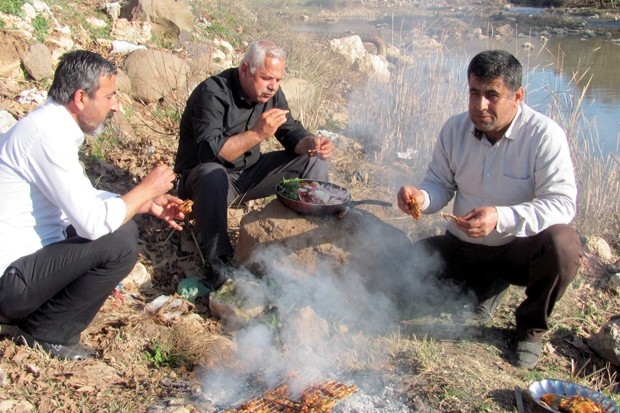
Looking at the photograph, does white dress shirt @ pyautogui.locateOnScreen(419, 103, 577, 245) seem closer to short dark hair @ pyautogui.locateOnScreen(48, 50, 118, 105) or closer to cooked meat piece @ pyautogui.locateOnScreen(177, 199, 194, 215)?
cooked meat piece @ pyautogui.locateOnScreen(177, 199, 194, 215)

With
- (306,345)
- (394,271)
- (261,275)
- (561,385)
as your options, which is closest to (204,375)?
(306,345)

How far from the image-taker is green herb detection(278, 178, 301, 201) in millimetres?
4547

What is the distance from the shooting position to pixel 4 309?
131 inches

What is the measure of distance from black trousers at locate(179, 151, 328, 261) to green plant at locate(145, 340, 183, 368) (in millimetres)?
950

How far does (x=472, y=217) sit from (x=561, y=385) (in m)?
1.11

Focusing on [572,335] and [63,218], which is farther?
[572,335]

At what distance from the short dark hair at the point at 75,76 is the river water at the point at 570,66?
14.9 ft

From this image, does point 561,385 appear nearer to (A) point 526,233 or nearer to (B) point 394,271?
(A) point 526,233

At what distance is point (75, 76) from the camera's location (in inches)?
126

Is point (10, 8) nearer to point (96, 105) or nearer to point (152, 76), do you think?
point (152, 76)

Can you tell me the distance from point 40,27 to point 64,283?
17.9 ft

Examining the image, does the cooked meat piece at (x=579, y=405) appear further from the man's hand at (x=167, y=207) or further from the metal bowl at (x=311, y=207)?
the man's hand at (x=167, y=207)

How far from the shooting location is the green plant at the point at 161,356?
3.65m

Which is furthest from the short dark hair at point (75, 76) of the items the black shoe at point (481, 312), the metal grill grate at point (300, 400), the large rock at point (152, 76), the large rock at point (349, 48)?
the large rock at point (349, 48)
